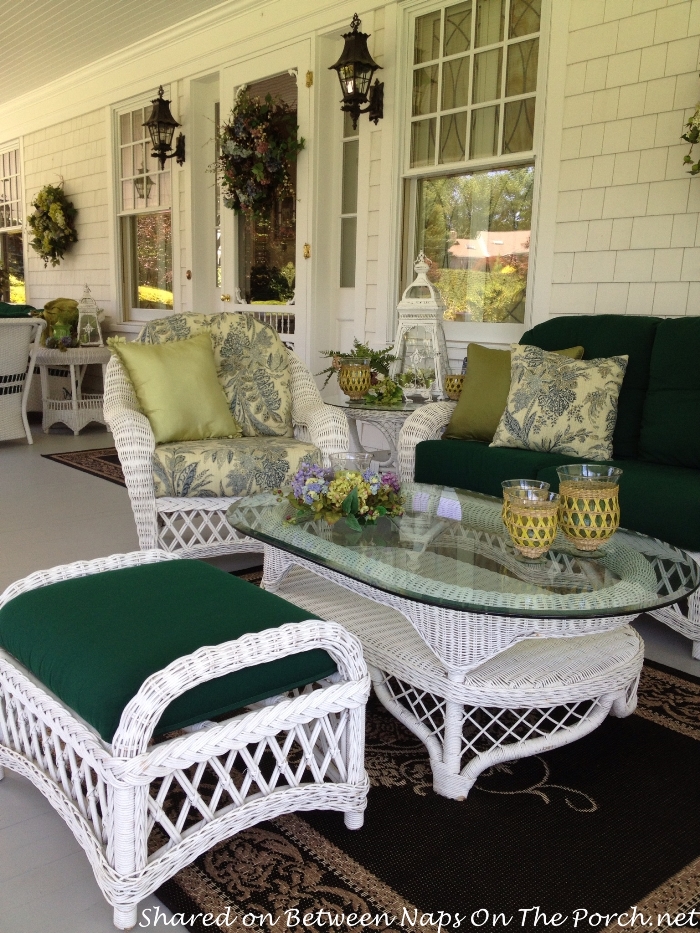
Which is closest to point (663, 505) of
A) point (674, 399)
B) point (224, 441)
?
point (674, 399)

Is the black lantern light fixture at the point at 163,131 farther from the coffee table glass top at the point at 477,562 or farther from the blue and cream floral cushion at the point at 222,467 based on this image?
the coffee table glass top at the point at 477,562

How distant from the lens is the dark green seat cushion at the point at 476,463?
3026 mm

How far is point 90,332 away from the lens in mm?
6879

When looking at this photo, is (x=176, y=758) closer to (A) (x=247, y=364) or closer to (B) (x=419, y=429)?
(B) (x=419, y=429)

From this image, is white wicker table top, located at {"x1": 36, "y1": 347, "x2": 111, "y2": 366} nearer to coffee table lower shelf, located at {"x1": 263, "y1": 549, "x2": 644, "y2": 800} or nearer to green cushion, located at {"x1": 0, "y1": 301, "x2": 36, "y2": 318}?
green cushion, located at {"x1": 0, "y1": 301, "x2": 36, "y2": 318}

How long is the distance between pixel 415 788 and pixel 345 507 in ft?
2.47

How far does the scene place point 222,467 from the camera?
3133 mm

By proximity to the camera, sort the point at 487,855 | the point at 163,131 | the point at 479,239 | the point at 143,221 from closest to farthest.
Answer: the point at 487,855, the point at 479,239, the point at 163,131, the point at 143,221

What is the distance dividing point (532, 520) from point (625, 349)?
5.55ft

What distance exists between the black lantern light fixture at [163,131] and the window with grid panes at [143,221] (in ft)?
0.94

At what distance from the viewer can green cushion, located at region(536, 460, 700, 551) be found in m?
2.50

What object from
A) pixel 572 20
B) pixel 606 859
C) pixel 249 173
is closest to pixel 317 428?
pixel 606 859

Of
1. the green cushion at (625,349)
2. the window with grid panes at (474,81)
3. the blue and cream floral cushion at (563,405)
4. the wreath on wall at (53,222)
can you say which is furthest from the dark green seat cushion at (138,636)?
→ the wreath on wall at (53,222)

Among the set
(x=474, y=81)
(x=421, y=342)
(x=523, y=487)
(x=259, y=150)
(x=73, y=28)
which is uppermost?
(x=73, y=28)
